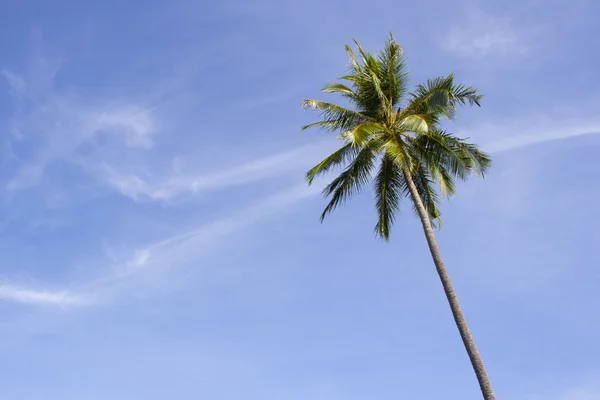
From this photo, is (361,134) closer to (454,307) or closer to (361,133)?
(361,133)

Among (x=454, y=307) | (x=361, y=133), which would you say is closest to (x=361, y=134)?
(x=361, y=133)

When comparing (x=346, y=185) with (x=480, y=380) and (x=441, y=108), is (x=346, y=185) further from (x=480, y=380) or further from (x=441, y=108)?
(x=480, y=380)

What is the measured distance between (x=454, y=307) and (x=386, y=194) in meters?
6.30

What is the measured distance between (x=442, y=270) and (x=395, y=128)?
Result: 5.93 metres

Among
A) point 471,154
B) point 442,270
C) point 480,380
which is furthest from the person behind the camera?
point 471,154

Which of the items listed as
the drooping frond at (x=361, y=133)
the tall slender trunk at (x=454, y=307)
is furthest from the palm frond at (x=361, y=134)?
the tall slender trunk at (x=454, y=307)

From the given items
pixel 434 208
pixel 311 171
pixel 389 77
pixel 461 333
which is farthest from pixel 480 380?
pixel 389 77

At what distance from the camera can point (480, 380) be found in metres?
16.7

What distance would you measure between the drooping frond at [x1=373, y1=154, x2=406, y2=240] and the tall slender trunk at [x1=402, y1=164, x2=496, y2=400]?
1.81 metres

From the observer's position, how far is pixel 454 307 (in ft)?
59.2

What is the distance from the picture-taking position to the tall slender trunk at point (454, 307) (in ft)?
54.4

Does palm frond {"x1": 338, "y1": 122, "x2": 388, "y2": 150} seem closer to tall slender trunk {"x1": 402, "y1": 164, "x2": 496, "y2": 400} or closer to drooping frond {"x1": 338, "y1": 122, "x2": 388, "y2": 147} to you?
drooping frond {"x1": 338, "y1": 122, "x2": 388, "y2": 147}

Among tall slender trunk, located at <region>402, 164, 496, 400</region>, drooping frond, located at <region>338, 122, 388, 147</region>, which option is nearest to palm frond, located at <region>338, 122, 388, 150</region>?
drooping frond, located at <region>338, 122, 388, 147</region>

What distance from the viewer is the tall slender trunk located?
54.4 ft
